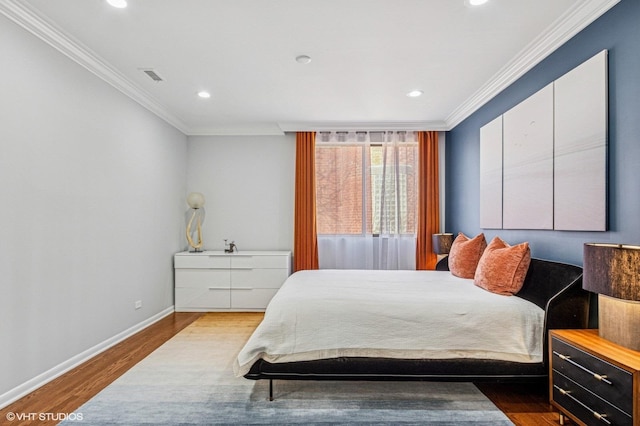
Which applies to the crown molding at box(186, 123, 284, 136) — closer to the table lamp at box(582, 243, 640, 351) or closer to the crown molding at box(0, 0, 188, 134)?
the crown molding at box(0, 0, 188, 134)

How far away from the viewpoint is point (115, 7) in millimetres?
2191

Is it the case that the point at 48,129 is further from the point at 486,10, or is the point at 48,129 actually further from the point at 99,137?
the point at 486,10

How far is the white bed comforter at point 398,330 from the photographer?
2174mm

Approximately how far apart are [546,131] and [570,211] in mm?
669

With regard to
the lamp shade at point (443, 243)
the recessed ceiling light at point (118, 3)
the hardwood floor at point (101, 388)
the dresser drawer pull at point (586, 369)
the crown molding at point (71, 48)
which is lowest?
the hardwood floor at point (101, 388)

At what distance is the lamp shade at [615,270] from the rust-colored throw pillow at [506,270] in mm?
780

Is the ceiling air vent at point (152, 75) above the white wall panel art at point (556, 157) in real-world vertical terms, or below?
above

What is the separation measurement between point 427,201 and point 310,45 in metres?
2.88

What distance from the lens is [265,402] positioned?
2178 mm

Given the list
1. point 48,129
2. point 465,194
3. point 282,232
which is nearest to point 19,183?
point 48,129

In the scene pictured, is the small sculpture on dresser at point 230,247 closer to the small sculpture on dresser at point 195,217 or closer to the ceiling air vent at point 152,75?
the small sculpture on dresser at point 195,217

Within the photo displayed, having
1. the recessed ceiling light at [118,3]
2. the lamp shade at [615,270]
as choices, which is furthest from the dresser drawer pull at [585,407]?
the recessed ceiling light at [118,3]

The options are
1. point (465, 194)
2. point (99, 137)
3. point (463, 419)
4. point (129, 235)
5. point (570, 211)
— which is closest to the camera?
point (463, 419)

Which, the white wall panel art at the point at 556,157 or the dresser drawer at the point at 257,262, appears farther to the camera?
the dresser drawer at the point at 257,262
